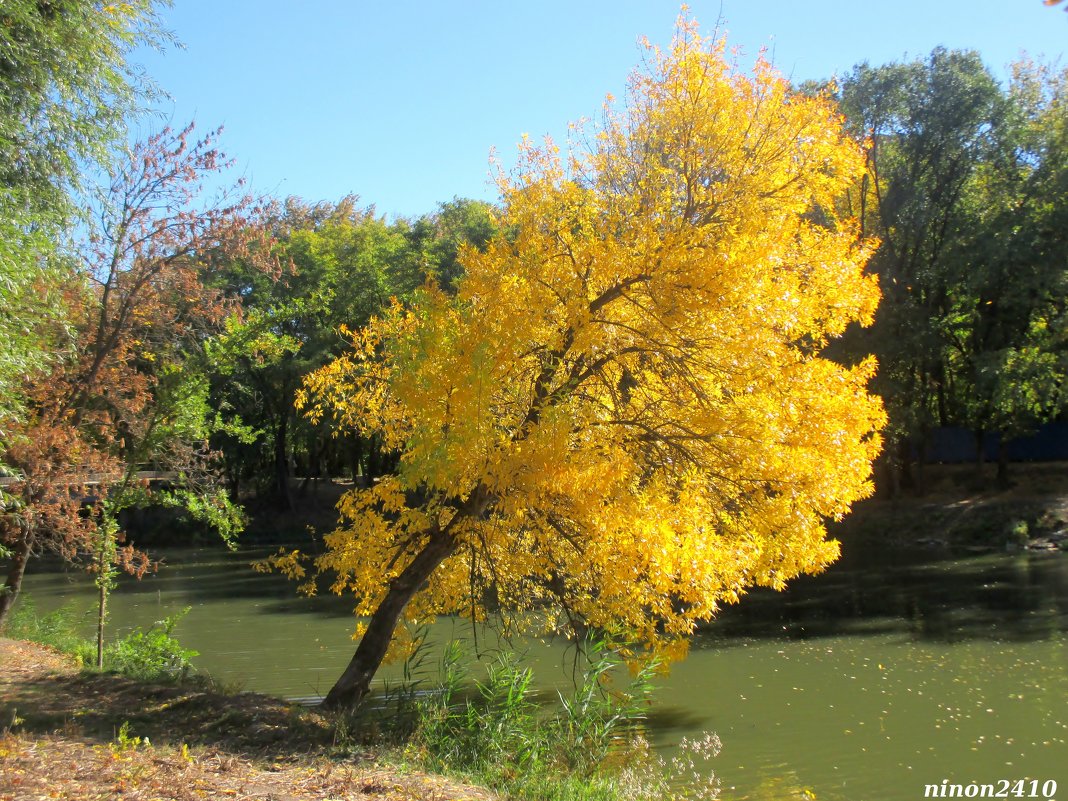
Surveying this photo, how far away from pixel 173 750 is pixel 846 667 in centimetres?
1095

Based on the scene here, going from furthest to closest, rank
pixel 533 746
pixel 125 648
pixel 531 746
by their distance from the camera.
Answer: pixel 125 648, pixel 531 746, pixel 533 746

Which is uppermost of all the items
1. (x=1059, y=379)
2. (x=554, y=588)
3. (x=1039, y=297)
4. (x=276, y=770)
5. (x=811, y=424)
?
(x=1039, y=297)

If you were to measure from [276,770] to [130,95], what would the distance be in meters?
7.16

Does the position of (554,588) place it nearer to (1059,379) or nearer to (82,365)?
(82,365)

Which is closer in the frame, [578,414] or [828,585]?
[578,414]

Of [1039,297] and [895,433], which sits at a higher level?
[1039,297]

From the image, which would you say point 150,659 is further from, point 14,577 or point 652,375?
point 652,375

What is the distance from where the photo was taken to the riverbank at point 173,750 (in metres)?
5.98

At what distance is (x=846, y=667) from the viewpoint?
47.7ft

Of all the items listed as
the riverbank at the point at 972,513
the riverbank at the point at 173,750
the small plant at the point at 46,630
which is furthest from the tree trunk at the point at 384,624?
the riverbank at the point at 972,513

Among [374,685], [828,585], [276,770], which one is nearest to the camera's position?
[276,770]

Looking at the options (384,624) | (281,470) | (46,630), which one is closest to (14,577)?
(46,630)

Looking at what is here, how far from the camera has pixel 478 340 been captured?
8.55 m

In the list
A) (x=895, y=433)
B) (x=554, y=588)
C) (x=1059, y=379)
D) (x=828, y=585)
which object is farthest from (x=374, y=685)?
(x=1059, y=379)
